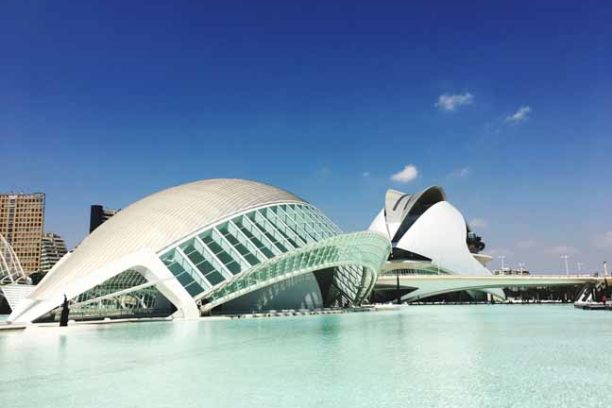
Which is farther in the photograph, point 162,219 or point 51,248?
point 51,248

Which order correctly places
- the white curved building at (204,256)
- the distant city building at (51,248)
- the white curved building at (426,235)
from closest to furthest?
1. the white curved building at (204,256)
2. the white curved building at (426,235)
3. the distant city building at (51,248)

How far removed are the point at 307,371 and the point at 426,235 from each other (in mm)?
88959

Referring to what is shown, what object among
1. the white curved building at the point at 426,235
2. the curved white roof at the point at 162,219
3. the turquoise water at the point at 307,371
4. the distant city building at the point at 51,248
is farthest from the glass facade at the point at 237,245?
the distant city building at the point at 51,248

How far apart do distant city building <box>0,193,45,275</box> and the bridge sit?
4110 inches

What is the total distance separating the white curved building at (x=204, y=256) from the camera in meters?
30.3

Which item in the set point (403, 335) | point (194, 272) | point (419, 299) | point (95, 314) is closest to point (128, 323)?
point (194, 272)

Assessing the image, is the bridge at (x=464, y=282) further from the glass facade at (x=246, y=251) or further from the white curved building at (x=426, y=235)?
the glass facade at (x=246, y=251)

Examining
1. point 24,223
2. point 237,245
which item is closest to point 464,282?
point 237,245

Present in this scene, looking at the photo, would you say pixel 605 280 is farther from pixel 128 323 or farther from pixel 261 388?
pixel 261 388

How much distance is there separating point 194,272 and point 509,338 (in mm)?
19579

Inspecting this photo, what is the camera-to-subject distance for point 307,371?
1167cm

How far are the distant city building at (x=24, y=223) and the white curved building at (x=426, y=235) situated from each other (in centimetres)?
Answer: 9888

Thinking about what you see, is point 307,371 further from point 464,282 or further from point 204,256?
point 464,282

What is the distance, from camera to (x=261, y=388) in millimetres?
9805
